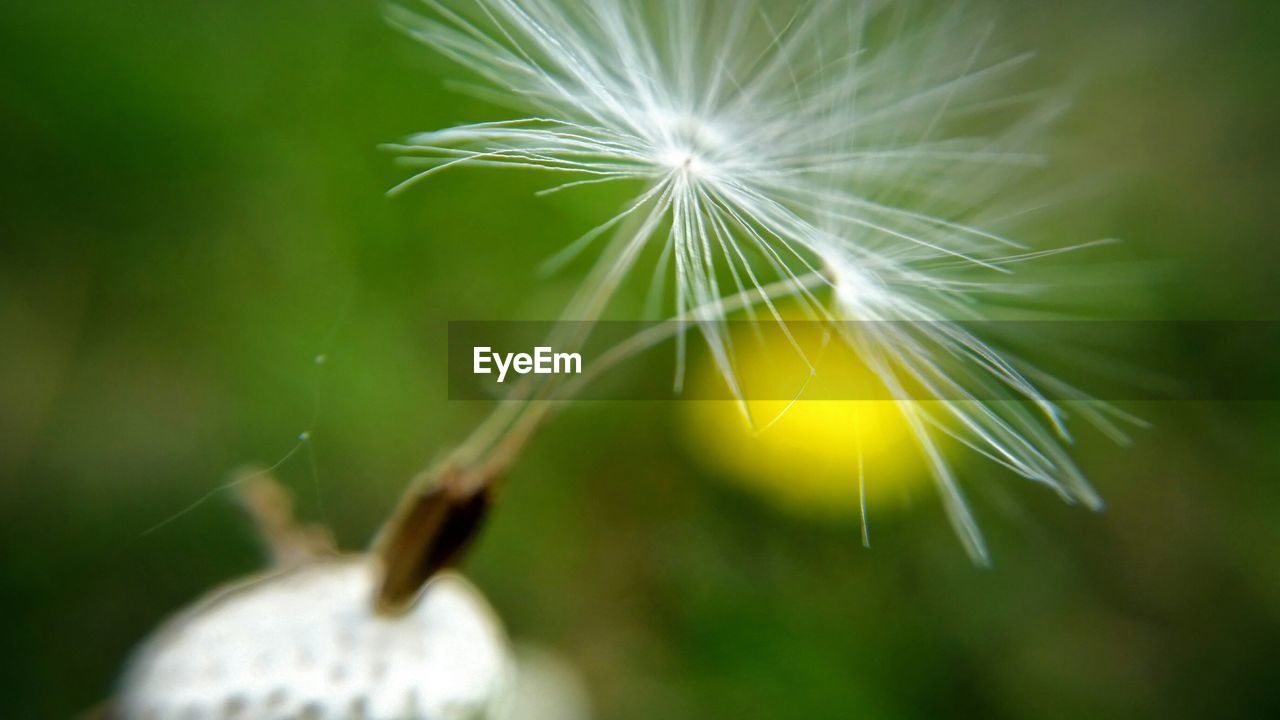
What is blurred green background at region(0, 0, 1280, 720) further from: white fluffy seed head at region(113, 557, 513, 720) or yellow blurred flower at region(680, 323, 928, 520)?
white fluffy seed head at region(113, 557, 513, 720)

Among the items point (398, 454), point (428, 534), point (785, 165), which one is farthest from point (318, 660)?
point (398, 454)

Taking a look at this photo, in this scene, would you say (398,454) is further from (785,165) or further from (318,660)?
(785,165)

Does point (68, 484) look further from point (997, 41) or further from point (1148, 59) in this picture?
point (1148, 59)

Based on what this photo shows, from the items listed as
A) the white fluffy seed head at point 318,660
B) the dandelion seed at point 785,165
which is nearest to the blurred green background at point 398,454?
the dandelion seed at point 785,165

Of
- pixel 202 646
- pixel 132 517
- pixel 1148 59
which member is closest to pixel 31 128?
pixel 132 517

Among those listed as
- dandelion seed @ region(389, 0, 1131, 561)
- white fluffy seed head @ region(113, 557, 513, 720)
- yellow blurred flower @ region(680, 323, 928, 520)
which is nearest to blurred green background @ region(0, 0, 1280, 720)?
yellow blurred flower @ region(680, 323, 928, 520)

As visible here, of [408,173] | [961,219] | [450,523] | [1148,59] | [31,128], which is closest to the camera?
[450,523]

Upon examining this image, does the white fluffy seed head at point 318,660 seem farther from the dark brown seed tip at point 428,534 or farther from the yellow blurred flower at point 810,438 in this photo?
the yellow blurred flower at point 810,438
